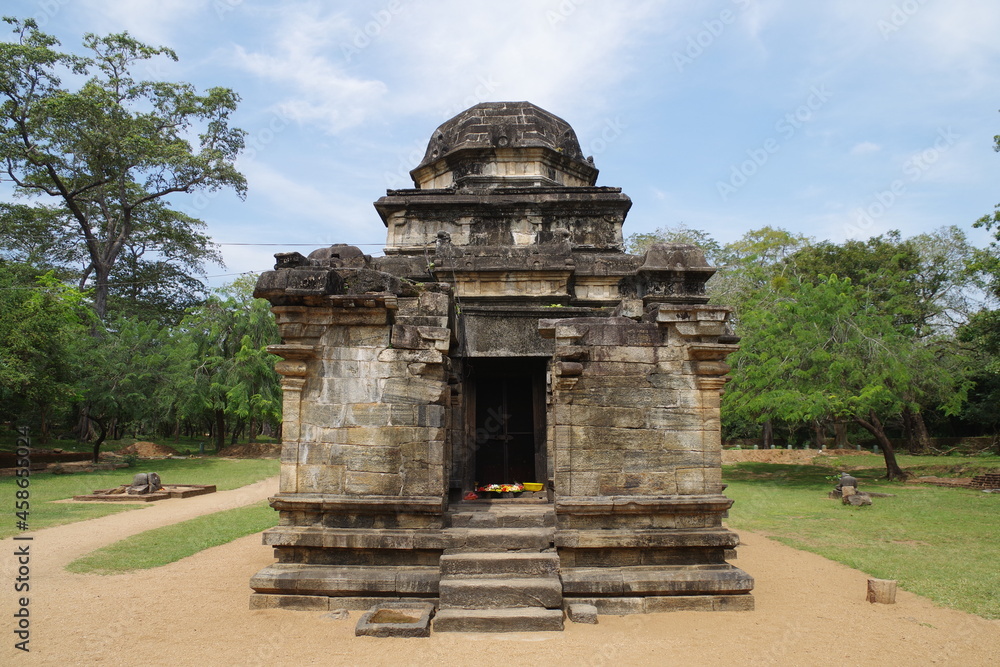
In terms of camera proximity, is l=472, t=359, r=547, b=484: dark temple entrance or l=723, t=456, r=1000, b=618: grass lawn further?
l=472, t=359, r=547, b=484: dark temple entrance

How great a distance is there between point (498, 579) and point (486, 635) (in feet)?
2.08

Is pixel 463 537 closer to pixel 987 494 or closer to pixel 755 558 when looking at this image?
pixel 755 558

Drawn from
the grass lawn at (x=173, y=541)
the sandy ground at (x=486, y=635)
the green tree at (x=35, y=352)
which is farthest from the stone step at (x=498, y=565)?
the green tree at (x=35, y=352)

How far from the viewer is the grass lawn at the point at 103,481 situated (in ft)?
44.1

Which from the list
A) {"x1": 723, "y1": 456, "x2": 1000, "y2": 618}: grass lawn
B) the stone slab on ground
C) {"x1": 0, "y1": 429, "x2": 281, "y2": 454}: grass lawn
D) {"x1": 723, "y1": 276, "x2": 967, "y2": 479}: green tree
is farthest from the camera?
{"x1": 0, "y1": 429, "x2": 281, "y2": 454}: grass lawn

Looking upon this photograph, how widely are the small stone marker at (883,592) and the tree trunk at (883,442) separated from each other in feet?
46.7

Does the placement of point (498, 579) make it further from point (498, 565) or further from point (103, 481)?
point (103, 481)

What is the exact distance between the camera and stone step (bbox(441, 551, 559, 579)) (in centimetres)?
634

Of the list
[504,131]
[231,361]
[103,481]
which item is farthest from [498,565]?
[231,361]

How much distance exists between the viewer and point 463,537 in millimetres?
6645

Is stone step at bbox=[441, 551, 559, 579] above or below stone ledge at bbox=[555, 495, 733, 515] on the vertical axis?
below

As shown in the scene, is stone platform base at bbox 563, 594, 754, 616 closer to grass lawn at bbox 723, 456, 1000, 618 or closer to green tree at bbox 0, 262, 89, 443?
grass lawn at bbox 723, 456, 1000, 618

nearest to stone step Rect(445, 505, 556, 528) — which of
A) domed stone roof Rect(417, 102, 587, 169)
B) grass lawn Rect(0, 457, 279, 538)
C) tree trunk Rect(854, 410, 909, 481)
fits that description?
domed stone roof Rect(417, 102, 587, 169)

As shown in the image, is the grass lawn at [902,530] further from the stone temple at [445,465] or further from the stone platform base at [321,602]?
the stone platform base at [321,602]
